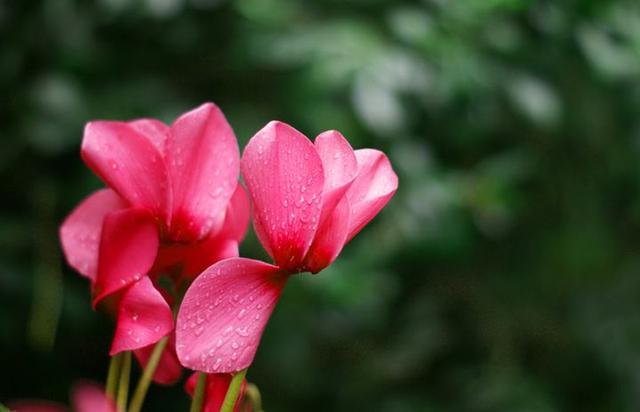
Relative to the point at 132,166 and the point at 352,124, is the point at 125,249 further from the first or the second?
the point at 352,124

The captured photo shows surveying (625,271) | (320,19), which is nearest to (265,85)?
(320,19)

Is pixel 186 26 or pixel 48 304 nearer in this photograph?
pixel 48 304

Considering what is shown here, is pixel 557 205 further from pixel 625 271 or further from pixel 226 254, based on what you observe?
pixel 226 254

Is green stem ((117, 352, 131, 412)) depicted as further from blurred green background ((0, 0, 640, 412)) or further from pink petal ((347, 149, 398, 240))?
blurred green background ((0, 0, 640, 412))

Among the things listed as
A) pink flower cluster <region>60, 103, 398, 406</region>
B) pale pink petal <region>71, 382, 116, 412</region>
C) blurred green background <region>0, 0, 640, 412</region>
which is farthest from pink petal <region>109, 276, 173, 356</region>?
blurred green background <region>0, 0, 640, 412</region>

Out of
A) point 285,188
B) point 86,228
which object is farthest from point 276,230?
point 86,228

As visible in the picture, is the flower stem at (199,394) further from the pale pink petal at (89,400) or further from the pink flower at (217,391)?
the pale pink petal at (89,400)

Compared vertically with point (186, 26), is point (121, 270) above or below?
above
